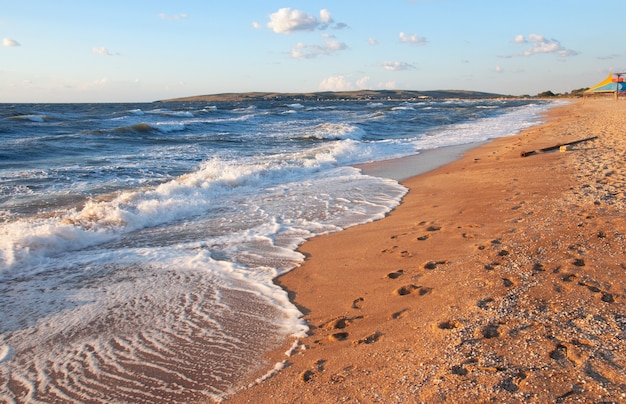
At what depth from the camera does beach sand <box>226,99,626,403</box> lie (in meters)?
2.56

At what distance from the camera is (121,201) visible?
7.69 meters

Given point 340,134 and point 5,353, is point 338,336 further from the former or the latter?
point 340,134

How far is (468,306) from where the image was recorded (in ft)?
11.4

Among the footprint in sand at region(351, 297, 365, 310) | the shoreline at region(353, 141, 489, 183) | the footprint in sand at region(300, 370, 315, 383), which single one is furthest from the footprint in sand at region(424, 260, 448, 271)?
the shoreline at region(353, 141, 489, 183)

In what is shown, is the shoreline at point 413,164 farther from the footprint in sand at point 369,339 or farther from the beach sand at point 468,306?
the footprint in sand at point 369,339

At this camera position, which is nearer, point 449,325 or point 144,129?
point 449,325

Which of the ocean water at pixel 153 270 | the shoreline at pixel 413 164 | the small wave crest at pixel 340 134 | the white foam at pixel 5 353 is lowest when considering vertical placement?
the white foam at pixel 5 353

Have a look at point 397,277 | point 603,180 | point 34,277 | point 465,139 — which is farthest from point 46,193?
point 465,139

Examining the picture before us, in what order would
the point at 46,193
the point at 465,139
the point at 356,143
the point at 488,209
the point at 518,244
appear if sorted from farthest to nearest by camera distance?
the point at 465,139 → the point at 356,143 → the point at 46,193 → the point at 488,209 → the point at 518,244

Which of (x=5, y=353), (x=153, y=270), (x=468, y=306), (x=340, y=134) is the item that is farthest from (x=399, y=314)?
(x=340, y=134)

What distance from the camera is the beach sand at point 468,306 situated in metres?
2.56

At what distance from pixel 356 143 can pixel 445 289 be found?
42.2ft

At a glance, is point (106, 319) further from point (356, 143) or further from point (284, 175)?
point (356, 143)

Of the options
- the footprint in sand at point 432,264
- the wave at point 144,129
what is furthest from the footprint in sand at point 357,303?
the wave at point 144,129
